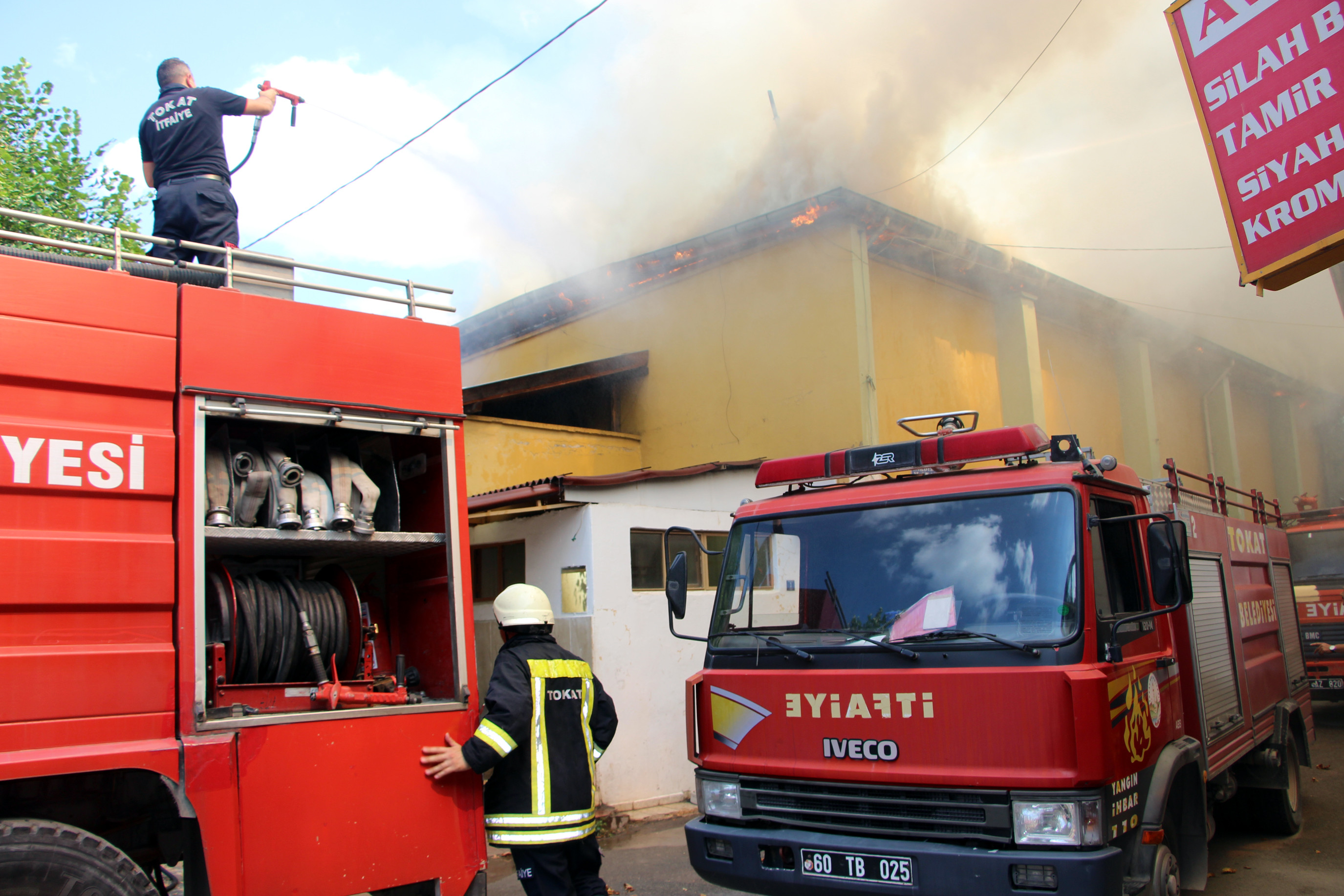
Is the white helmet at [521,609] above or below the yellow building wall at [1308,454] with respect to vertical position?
below

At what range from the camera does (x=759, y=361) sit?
1190 centimetres

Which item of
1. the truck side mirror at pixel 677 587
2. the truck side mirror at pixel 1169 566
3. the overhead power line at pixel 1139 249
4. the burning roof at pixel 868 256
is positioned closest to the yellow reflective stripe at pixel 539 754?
the truck side mirror at pixel 677 587

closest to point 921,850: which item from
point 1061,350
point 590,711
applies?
point 590,711

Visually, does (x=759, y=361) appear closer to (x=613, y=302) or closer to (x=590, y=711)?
(x=613, y=302)

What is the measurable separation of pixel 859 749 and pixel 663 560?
4231 millimetres

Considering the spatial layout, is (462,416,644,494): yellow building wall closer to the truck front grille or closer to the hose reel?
the hose reel

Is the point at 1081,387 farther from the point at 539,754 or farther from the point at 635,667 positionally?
the point at 539,754

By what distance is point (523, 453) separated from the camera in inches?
455

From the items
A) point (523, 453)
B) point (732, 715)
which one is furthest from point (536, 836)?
point (523, 453)

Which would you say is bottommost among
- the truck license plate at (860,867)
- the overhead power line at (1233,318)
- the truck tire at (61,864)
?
the truck license plate at (860,867)

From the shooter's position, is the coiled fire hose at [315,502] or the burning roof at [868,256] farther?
the burning roof at [868,256]

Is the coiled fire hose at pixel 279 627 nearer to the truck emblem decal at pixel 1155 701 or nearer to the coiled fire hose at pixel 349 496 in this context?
the coiled fire hose at pixel 349 496

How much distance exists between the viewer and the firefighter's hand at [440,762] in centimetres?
374

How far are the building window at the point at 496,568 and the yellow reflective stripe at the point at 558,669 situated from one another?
4.39m
